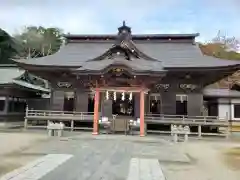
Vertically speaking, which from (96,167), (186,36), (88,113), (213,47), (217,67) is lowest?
(96,167)

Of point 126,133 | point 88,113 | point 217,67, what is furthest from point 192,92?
point 88,113

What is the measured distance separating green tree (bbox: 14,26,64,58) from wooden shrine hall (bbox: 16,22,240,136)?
33.9 meters

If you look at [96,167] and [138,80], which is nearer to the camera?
[96,167]

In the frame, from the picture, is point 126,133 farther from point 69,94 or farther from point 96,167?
point 96,167

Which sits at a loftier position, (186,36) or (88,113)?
(186,36)

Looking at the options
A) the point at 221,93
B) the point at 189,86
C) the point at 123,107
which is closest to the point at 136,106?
the point at 123,107

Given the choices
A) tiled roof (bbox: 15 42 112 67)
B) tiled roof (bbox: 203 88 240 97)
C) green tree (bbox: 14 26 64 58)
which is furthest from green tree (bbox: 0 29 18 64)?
tiled roof (bbox: 203 88 240 97)

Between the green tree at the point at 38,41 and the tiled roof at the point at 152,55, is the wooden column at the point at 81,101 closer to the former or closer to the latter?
the tiled roof at the point at 152,55

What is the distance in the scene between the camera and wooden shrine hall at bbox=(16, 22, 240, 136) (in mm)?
17453

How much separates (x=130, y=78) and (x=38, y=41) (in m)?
43.5

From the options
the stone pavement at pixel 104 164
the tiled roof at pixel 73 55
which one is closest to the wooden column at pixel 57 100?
the tiled roof at pixel 73 55

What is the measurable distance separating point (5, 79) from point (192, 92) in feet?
51.5

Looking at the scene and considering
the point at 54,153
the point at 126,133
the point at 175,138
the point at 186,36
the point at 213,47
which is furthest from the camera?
the point at 213,47

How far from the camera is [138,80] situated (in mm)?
17406
